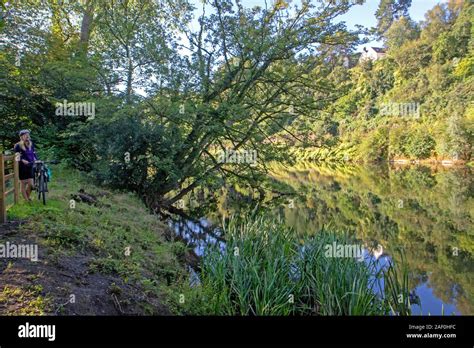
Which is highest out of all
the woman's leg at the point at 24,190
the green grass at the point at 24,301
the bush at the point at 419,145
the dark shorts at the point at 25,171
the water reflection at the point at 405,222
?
the bush at the point at 419,145

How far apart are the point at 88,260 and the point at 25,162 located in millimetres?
2957

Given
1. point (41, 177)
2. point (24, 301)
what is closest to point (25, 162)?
point (41, 177)

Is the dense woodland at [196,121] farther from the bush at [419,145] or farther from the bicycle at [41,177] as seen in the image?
the bush at [419,145]

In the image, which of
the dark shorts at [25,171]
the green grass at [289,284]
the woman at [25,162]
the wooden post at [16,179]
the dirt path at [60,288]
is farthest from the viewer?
the dark shorts at [25,171]

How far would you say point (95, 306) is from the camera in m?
3.98

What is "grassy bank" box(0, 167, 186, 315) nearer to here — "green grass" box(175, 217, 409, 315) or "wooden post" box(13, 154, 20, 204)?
"wooden post" box(13, 154, 20, 204)

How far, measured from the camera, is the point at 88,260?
5.01 m

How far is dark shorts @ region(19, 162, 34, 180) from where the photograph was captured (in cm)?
700

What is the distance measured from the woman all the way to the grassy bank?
33 cm

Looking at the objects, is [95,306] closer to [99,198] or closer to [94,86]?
[99,198]

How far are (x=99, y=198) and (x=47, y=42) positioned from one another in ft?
23.9

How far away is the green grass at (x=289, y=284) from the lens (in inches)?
199

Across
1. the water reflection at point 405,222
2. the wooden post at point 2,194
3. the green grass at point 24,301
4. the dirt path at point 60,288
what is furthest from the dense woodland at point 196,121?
the green grass at point 24,301
